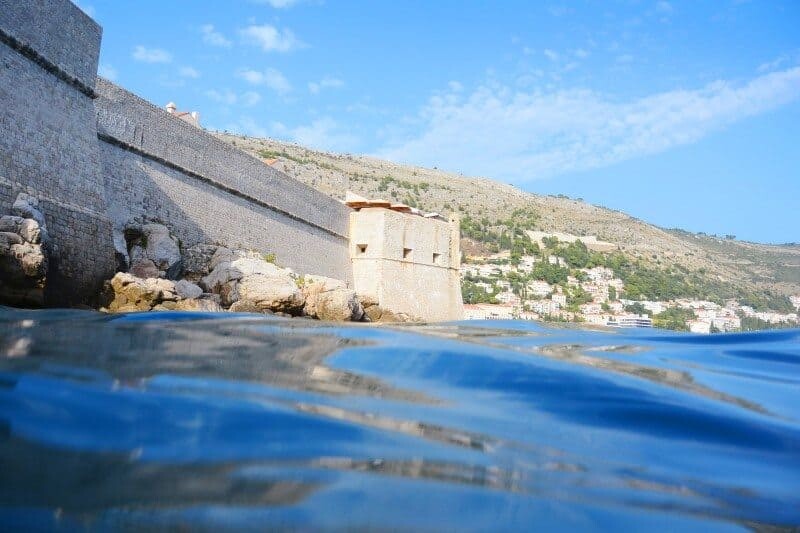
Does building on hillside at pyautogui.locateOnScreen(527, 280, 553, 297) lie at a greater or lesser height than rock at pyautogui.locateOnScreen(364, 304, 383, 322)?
greater

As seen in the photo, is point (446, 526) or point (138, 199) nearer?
point (446, 526)

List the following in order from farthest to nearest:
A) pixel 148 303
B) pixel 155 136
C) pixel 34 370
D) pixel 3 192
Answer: pixel 155 136 < pixel 148 303 < pixel 3 192 < pixel 34 370

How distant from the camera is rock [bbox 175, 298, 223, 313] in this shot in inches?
390

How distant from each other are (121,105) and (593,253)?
5813cm

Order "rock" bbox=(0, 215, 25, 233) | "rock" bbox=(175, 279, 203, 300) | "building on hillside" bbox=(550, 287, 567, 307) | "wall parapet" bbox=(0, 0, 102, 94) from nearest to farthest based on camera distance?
"rock" bbox=(0, 215, 25, 233), "wall parapet" bbox=(0, 0, 102, 94), "rock" bbox=(175, 279, 203, 300), "building on hillside" bbox=(550, 287, 567, 307)

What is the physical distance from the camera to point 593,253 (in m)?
64.4

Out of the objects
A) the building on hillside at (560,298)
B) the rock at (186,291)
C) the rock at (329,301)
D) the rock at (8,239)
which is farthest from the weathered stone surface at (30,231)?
the building on hillside at (560,298)

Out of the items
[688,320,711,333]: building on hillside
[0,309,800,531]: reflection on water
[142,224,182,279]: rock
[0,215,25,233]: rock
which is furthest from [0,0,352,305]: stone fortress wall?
[688,320,711,333]: building on hillside

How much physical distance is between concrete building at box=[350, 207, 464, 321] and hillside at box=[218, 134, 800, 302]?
1157 inches

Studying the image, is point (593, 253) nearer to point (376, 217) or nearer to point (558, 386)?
point (376, 217)

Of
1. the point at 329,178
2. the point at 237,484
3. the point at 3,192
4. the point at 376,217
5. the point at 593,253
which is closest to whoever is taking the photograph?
the point at 237,484

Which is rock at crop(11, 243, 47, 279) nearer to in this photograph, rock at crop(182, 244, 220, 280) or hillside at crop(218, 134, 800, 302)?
rock at crop(182, 244, 220, 280)

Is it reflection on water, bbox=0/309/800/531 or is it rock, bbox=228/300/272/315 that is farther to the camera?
rock, bbox=228/300/272/315

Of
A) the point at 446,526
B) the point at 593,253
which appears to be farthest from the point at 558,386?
the point at 593,253
